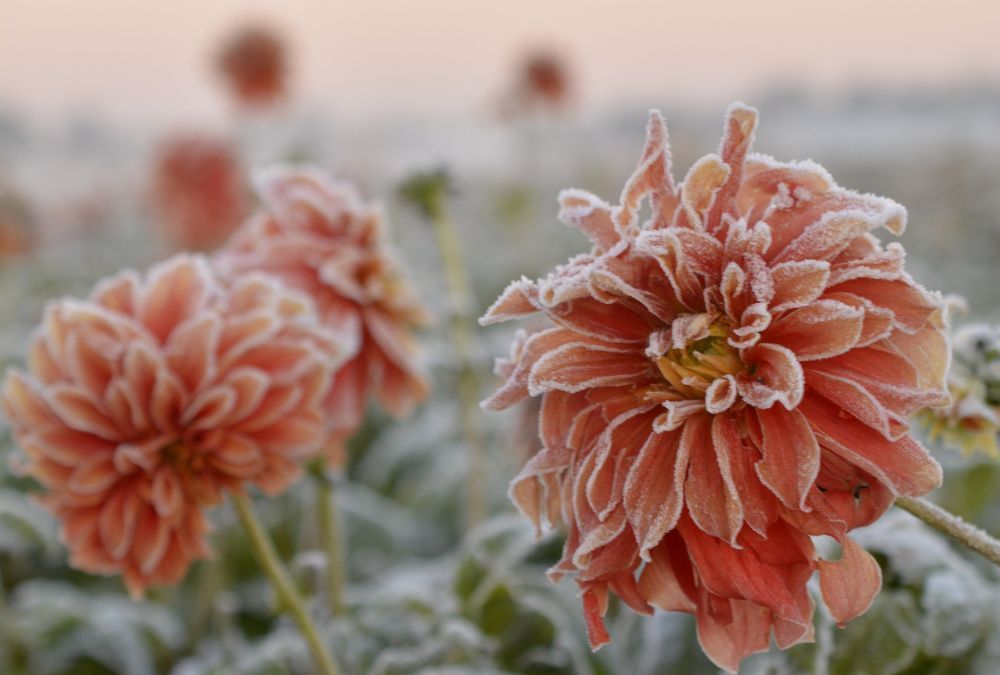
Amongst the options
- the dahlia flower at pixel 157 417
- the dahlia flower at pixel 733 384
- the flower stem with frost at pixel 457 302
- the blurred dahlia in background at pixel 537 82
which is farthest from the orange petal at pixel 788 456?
the blurred dahlia in background at pixel 537 82

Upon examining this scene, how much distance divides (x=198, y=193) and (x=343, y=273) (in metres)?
2.63

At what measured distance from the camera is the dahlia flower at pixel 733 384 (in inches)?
26.1

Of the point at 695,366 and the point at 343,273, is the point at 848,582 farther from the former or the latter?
the point at 343,273

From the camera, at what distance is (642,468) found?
2.27 ft

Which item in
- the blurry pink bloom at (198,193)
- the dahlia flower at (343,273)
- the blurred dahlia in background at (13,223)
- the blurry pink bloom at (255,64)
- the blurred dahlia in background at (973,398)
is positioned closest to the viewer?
the blurred dahlia in background at (973,398)

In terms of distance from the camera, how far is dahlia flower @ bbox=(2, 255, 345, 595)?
3.49 feet

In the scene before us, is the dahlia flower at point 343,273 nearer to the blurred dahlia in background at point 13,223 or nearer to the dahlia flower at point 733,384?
the dahlia flower at point 733,384

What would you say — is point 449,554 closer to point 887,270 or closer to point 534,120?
point 887,270

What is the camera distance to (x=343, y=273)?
4.27ft

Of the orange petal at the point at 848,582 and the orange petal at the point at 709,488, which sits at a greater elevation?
the orange petal at the point at 709,488

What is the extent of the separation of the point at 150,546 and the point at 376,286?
447 mm

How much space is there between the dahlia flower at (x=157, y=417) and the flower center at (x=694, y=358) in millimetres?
527

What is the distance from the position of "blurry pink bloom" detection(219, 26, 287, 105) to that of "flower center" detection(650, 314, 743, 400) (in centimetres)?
354

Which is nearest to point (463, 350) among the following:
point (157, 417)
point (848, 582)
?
point (157, 417)
